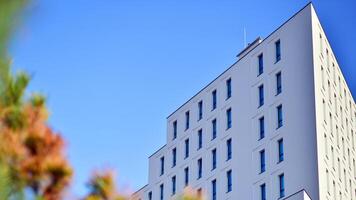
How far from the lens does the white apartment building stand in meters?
51.6

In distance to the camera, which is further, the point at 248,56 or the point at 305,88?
the point at 248,56

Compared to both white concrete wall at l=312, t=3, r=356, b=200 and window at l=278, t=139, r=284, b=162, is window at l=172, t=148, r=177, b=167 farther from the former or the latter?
white concrete wall at l=312, t=3, r=356, b=200

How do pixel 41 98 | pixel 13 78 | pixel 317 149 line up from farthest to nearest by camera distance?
pixel 317 149 → pixel 41 98 → pixel 13 78

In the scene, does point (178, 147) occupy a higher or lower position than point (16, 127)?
higher

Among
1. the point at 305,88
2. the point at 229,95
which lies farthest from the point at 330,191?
the point at 229,95

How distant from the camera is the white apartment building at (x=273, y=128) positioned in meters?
51.6

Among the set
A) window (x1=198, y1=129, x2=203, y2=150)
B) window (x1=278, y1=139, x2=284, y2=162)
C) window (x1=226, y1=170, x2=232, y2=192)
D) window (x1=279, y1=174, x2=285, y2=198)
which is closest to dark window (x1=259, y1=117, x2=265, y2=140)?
window (x1=278, y1=139, x2=284, y2=162)

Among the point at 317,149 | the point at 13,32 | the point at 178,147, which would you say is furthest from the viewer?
the point at 178,147

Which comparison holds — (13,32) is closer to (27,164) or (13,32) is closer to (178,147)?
(27,164)

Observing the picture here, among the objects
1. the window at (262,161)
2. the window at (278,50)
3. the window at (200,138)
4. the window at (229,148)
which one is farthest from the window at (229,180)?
the window at (278,50)

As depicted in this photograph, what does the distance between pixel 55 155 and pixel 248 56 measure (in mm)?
54624

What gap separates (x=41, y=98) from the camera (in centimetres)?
500

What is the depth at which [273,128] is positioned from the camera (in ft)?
177

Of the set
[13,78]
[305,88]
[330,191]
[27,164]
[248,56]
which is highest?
[248,56]
